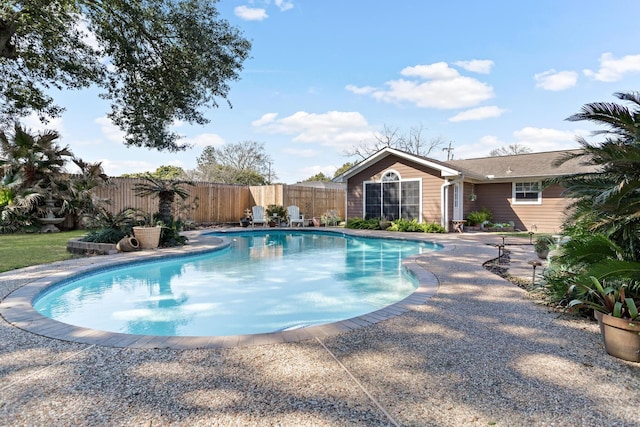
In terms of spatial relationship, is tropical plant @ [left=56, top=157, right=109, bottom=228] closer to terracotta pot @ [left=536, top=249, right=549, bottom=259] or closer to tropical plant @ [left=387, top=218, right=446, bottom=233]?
tropical plant @ [left=387, top=218, right=446, bottom=233]

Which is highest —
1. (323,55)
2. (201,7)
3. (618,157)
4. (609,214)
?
(323,55)

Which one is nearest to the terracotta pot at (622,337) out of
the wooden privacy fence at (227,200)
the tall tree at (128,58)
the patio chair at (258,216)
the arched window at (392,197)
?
the tall tree at (128,58)

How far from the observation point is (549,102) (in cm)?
1574

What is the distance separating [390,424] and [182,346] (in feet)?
6.39

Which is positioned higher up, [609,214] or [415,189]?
[415,189]

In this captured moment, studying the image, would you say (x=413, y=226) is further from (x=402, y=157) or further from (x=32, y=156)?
(x=32, y=156)

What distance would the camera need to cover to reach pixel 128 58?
8.42m

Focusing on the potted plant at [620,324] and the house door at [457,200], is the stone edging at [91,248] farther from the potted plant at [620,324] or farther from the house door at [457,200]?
the house door at [457,200]

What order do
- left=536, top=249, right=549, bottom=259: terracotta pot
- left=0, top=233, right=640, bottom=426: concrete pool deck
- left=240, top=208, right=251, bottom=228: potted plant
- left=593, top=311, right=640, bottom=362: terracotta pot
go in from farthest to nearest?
1. left=240, top=208, right=251, bottom=228: potted plant
2. left=536, top=249, right=549, bottom=259: terracotta pot
3. left=593, top=311, right=640, bottom=362: terracotta pot
4. left=0, top=233, right=640, bottom=426: concrete pool deck

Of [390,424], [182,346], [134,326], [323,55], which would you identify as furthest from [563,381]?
[323,55]

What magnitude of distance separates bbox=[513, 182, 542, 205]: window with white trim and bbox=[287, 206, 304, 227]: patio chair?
10226 millimetres

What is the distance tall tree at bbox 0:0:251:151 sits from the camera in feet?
25.5

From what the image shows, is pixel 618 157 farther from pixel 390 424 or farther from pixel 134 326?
pixel 134 326

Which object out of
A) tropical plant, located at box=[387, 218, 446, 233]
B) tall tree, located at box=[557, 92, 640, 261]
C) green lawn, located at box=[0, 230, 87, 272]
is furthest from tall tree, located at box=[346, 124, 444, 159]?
tall tree, located at box=[557, 92, 640, 261]
